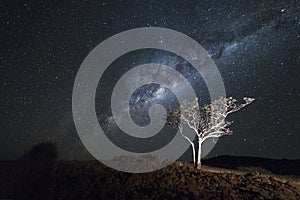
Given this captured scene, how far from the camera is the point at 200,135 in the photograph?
107 feet

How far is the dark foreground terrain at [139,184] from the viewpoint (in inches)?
868

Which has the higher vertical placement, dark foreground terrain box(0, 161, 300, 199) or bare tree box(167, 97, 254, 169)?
bare tree box(167, 97, 254, 169)

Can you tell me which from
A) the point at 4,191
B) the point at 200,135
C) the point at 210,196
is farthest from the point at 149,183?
the point at 4,191

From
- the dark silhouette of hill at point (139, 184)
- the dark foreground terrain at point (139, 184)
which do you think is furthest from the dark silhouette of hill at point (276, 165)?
the dark silhouette of hill at point (139, 184)

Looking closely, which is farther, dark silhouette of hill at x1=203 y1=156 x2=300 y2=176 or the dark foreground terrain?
dark silhouette of hill at x1=203 y1=156 x2=300 y2=176

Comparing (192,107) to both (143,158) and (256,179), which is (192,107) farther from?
(256,179)

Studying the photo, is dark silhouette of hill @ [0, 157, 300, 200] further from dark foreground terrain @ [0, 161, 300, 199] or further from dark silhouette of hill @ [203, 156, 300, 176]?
dark silhouette of hill @ [203, 156, 300, 176]

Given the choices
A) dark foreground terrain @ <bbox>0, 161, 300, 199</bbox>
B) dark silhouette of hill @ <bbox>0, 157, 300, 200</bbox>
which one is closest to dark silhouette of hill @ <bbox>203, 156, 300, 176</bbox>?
dark foreground terrain @ <bbox>0, 161, 300, 199</bbox>

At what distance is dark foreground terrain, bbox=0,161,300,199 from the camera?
22.0 m

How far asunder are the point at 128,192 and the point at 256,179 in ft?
38.6

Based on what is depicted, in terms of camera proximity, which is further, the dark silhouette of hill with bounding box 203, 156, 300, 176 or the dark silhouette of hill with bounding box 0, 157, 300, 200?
the dark silhouette of hill with bounding box 203, 156, 300, 176

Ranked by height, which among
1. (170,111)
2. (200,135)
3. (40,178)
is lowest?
(40,178)

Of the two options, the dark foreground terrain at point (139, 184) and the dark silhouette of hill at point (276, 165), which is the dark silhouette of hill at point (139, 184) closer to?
the dark foreground terrain at point (139, 184)

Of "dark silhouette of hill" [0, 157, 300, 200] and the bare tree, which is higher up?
the bare tree
